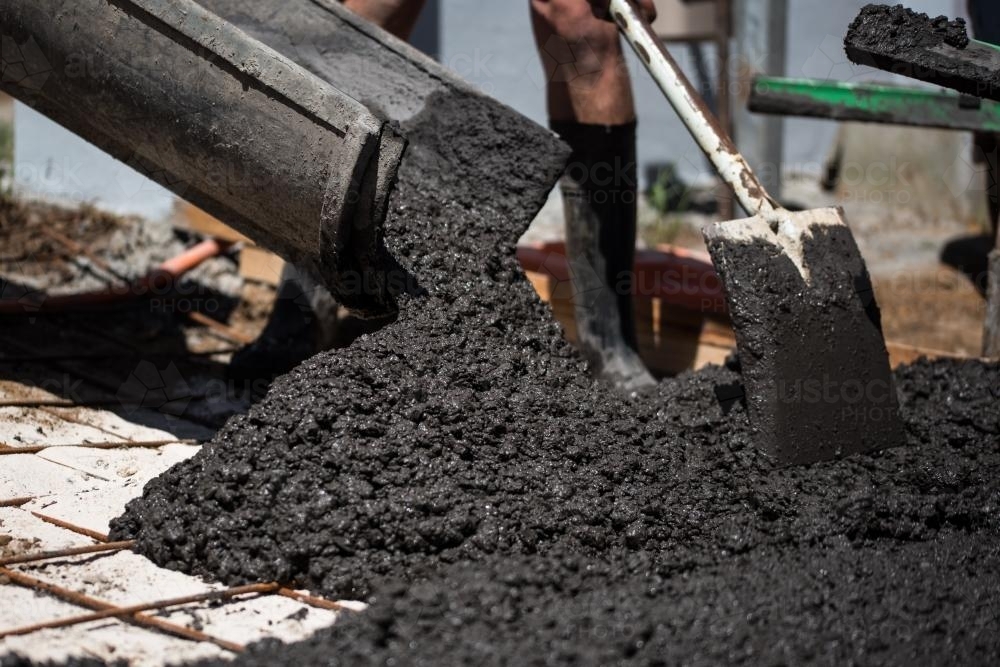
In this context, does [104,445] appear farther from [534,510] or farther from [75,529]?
[534,510]

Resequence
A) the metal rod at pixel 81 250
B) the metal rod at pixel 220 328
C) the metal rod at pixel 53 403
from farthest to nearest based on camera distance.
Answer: the metal rod at pixel 81 250 → the metal rod at pixel 220 328 → the metal rod at pixel 53 403

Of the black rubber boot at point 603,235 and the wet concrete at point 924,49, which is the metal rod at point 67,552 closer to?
the black rubber boot at point 603,235

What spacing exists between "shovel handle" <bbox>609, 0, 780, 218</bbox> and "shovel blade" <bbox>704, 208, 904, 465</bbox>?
8cm

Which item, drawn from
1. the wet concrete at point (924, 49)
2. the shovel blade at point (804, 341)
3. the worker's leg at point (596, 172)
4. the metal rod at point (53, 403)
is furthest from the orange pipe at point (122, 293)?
the wet concrete at point (924, 49)

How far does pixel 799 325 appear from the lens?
2.43 metres

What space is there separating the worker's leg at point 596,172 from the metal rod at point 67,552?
148 centimetres

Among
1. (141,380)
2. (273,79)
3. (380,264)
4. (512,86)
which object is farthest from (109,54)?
(512,86)

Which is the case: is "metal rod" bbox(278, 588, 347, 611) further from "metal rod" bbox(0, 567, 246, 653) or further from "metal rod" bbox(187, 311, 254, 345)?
"metal rod" bbox(187, 311, 254, 345)

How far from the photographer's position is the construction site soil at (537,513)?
5.35 feet

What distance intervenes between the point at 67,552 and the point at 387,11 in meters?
1.89

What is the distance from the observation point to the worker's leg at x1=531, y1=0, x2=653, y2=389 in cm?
305

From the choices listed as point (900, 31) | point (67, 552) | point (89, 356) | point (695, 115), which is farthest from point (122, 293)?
point (900, 31)

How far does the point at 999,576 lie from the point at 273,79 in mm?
1700

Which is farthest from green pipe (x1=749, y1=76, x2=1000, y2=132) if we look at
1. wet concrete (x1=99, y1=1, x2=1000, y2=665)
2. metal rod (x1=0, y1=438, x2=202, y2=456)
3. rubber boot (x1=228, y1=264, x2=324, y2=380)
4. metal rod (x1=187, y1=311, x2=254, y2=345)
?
metal rod (x1=0, y1=438, x2=202, y2=456)
